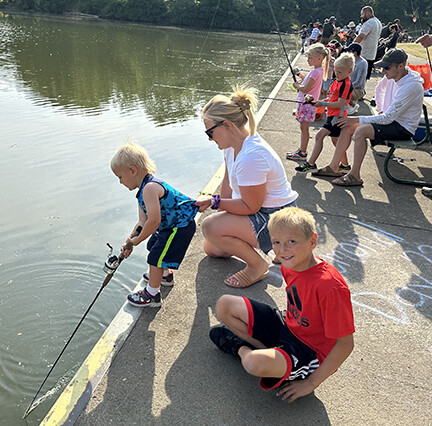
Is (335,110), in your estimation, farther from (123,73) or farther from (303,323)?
(123,73)

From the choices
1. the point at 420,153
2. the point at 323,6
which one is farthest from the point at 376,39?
the point at 323,6

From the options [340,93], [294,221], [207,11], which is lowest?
[207,11]

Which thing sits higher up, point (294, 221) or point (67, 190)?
point (294, 221)

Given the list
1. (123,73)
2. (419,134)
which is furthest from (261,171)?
(123,73)

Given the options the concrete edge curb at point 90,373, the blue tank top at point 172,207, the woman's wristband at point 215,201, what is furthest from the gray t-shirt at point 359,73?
the concrete edge curb at point 90,373

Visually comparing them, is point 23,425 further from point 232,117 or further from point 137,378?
point 232,117

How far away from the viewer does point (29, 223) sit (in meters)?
4.91

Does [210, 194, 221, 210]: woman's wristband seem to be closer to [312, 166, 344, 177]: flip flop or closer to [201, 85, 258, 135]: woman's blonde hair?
[201, 85, 258, 135]: woman's blonde hair

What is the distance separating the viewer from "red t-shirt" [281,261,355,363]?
209cm

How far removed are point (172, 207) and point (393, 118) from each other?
3396mm

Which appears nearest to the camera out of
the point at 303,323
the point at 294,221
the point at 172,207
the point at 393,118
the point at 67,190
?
the point at 294,221

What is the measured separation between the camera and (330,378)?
256 cm

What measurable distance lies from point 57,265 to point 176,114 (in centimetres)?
657

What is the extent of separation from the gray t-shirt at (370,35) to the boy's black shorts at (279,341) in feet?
27.9
